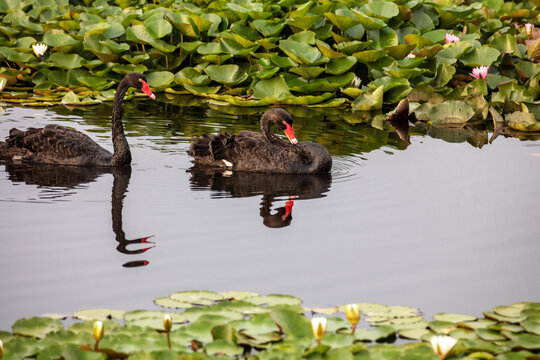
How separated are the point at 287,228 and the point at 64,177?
2900mm

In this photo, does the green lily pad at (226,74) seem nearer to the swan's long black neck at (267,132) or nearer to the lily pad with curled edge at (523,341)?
the swan's long black neck at (267,132)

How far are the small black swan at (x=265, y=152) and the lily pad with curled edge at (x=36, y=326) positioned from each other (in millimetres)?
4782

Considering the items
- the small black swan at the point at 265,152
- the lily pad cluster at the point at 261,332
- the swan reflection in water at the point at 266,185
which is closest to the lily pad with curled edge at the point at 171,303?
the lily pad cluster at the point at 261,332

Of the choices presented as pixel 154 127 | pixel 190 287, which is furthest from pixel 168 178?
pixel 190 287

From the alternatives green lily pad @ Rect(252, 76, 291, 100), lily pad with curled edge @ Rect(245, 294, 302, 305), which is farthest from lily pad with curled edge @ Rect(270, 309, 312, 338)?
green lily pad @ Rect(252, 76, 291, 100)

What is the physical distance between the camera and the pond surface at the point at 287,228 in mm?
5352

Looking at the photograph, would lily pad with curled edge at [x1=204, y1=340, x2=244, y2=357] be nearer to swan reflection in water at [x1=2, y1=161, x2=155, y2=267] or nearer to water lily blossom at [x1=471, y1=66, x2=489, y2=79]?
swan reflection in water at [x1=2, y1=161, x2=155, y2=267]

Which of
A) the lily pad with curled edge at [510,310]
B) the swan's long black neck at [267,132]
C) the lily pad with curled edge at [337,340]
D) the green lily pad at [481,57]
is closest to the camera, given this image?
the lily pad with curled edge at [337,340]

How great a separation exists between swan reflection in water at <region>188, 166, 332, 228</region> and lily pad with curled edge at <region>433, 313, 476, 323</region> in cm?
262

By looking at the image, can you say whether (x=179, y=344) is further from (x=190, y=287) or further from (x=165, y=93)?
(x=165, y=93)

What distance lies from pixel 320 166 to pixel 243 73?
4863 mm

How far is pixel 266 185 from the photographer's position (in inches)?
337

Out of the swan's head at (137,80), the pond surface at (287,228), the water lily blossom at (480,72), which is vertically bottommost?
the pond surface at (287,228)

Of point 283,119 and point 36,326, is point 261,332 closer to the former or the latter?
point 36,326
